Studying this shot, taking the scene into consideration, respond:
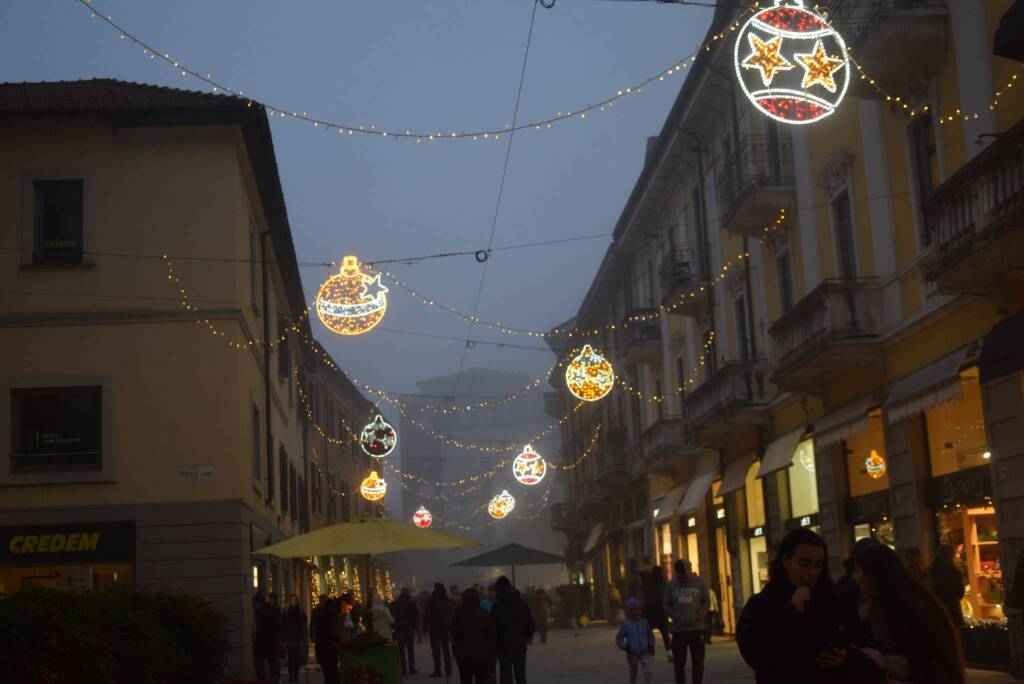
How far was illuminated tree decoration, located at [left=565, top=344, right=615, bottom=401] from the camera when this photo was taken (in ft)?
103

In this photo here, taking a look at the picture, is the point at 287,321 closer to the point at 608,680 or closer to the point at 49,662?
the point at 608,680

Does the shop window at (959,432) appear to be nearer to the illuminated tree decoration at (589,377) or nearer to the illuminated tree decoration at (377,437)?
the illuminated tree decoration at (589,377)

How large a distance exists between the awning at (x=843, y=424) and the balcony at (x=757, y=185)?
4236 mm

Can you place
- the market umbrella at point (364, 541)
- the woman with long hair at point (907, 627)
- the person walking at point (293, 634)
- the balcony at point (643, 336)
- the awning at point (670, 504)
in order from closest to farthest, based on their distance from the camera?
the woman with long hair at point (907, 627)
the market umbrella at point (364, 541)
the person walking at point (293, 634)
the awning at point (670, 504)
the balcony at point (643, 336)

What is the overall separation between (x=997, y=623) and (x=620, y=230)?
27519mm

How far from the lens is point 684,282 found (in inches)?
1284

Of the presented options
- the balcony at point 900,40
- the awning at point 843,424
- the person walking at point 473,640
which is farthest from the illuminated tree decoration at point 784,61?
the awning at point 843,424

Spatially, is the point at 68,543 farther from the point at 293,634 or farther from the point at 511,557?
the point at 511,557

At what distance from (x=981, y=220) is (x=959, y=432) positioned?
14.5 feet

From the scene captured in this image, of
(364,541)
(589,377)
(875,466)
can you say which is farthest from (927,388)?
(589,377)

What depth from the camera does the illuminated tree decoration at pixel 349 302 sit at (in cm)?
2295

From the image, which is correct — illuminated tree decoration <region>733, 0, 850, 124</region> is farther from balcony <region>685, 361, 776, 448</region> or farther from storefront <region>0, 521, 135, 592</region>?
storefront <region>0, 521, 135, 592</region>

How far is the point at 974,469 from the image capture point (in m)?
17.8

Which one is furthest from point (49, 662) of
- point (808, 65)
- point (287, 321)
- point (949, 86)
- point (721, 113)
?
point (287, 321)
